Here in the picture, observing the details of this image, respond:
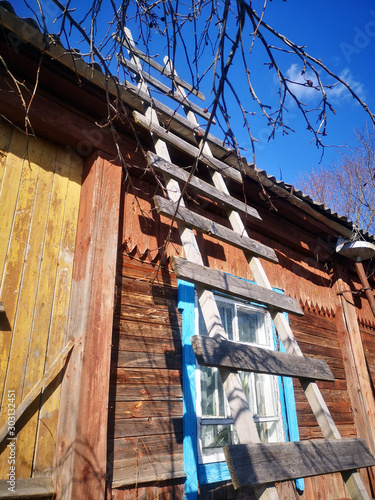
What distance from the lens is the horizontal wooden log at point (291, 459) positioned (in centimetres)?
144

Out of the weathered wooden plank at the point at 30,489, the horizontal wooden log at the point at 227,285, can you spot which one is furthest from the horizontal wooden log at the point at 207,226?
the weathered wooden plank at the point at 30,489

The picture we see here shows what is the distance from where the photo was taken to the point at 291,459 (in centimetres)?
163

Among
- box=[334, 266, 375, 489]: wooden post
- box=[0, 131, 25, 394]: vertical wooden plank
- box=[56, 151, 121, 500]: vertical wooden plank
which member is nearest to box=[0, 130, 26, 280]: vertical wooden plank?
box=[0, 131, 25, 394]: vertical wooden plank

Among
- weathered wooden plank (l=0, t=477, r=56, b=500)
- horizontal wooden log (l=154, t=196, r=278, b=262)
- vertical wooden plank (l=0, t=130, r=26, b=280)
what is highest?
vertical wooden plank (l=0, t=130, r=26, b=280)

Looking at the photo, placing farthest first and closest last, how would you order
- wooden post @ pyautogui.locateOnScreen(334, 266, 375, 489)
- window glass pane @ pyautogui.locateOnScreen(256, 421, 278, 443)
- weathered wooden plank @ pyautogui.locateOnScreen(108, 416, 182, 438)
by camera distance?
1. wooden post @ pyautogui.locateOnScreen(334, 266, 375, 489)
2. window glass pane @ pyautogui.locateOnScreen(256, 421, 278, 443)
3. weathered wooden plank @ pyautogui.locateOnScreen(108, 416, 182, 438)

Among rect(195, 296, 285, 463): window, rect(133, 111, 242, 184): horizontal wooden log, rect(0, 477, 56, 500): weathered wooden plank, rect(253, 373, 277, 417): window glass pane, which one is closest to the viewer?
rect(0, 477, 56, 500): weathered wooden plank

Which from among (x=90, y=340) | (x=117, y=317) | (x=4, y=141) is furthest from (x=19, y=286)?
(x=4, y=141)

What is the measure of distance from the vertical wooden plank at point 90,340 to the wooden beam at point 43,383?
6 cm

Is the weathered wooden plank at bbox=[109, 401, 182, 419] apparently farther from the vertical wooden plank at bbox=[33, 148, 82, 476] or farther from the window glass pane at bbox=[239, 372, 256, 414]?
the window glass pane at bbox=[239, 372, 256, 414]

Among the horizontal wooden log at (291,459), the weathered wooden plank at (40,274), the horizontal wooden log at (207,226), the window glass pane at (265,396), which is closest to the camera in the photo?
the horizontal wooden log at (291,459)

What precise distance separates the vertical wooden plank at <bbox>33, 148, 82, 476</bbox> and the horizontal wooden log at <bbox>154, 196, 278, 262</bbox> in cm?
78

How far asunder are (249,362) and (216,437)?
1.43 meters

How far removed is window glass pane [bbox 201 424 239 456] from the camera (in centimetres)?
275

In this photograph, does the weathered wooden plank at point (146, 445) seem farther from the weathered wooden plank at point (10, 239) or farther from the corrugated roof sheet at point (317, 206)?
the corrugated roof sheet at point (317, 206)
